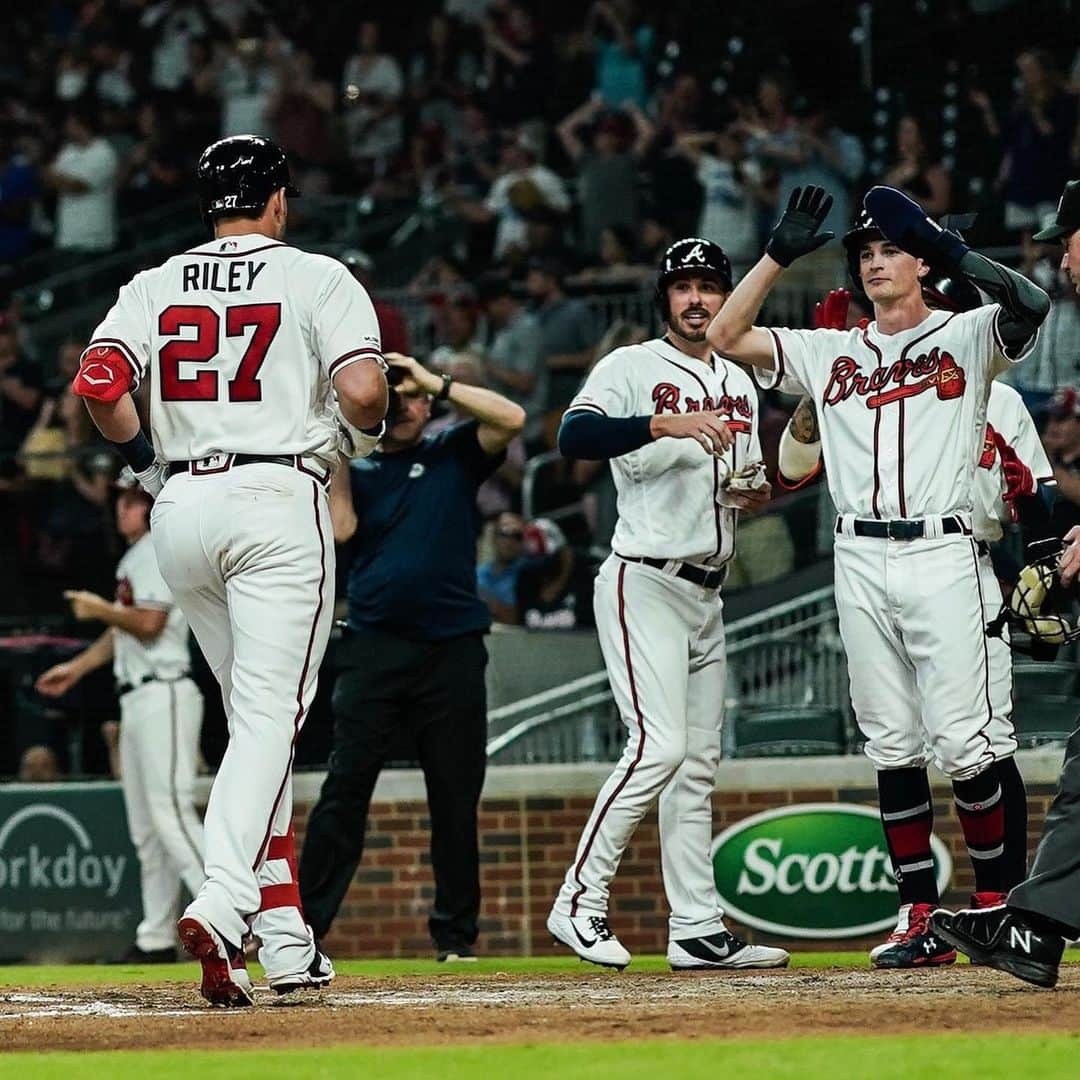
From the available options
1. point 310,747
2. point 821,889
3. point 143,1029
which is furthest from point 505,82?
point 143,1029

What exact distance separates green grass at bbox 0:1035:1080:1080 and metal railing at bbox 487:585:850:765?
494 cm

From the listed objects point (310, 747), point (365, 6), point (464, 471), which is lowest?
point (310, 747)

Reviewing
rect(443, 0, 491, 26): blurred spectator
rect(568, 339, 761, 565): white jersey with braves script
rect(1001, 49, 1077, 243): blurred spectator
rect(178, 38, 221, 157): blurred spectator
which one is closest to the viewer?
rect(568, 339, 761, 565): white jersey with braves script

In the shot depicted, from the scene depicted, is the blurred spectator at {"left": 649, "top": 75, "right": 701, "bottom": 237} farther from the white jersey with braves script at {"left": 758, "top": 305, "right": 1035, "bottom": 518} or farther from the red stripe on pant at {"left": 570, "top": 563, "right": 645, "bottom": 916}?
the white jersey with braves script at {"left": 758, "top": 305, "right": 1035, "bottom": 518}

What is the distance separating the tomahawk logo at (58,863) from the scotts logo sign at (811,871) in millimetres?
2986

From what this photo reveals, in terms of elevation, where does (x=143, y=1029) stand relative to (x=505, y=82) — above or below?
below

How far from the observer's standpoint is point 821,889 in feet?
29.6

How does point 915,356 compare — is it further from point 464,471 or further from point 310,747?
point 310,747

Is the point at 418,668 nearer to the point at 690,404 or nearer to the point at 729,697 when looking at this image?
the point at 690,404

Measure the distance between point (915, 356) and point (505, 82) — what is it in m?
11.4

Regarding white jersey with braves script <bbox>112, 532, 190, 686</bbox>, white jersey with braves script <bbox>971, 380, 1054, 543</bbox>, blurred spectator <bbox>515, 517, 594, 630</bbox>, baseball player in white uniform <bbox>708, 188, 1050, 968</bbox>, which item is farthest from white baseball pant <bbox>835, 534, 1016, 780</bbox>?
blurred spectator <bbox>515, 517, 594, 630</bbox>

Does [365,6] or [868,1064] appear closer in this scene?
[868,1064]

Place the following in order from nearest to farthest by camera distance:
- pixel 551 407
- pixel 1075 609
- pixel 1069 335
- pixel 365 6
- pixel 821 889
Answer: pixel 821 889
pixel 1075 609
pixel 1069 335
pixel 551 407
pixel 365 6

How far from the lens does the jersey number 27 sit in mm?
5805
